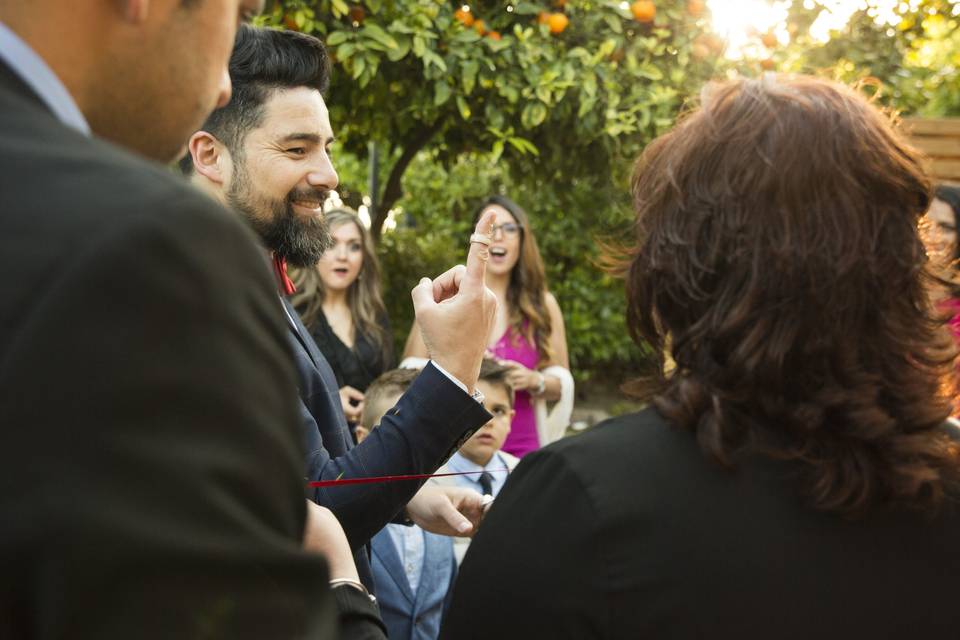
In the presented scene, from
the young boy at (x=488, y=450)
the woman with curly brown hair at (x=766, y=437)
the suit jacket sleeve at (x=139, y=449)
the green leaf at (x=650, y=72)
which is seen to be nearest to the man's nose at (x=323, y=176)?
the young boy at (x=488, y=450)

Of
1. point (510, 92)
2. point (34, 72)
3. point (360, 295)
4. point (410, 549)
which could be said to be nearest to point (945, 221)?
point (510, 92)

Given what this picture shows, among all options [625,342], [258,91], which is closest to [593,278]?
[625,342]

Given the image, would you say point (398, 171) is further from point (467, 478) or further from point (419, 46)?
point (467, 478)

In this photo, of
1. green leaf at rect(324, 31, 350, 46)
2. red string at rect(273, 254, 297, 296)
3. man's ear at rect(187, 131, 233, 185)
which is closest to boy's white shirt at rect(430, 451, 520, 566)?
red string at rect(273, 254, 297, 296)

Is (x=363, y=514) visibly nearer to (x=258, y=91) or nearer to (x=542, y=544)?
(x=542, y=544)

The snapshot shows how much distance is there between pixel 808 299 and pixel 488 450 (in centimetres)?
254

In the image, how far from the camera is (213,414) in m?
0.76

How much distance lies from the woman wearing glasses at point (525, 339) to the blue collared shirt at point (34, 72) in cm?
398

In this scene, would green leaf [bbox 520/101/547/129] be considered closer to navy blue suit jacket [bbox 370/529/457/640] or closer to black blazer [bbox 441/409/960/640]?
navy blue suit jacket [bbox 370/529/457/640]

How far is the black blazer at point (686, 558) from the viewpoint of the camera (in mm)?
1143

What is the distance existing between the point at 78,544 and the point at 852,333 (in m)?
0.94

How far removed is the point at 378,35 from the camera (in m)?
4.51

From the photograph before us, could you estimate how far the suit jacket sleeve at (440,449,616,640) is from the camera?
115 centimetres

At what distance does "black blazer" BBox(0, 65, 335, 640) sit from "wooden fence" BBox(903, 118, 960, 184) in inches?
235
